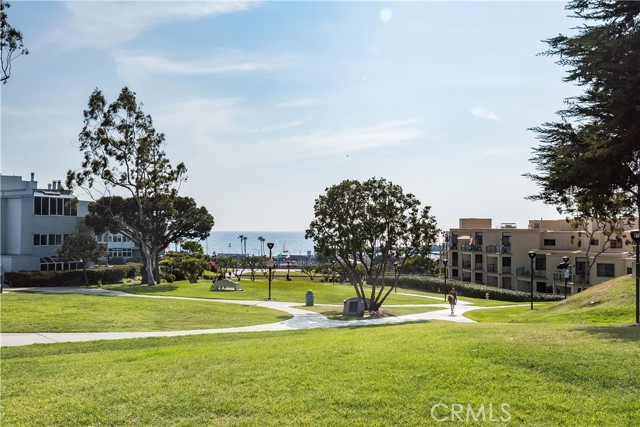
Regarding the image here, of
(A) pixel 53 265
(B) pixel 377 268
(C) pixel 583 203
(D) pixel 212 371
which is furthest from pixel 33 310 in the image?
(A) pixel 53 265

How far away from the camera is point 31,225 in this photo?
48.1 metres

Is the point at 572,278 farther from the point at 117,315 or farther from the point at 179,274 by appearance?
the point at 117,315

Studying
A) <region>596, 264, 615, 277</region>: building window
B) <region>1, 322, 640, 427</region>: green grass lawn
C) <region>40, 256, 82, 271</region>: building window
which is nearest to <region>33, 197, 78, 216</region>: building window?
<region>40, 256, 82, 271</region>: building window

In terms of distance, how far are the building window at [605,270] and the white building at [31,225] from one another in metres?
47.8

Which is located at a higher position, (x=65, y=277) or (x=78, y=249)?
(x=78, y=249)

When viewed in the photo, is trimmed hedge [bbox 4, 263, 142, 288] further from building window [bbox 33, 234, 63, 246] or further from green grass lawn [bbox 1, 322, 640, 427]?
green grass lawn [bbox 1, 322, 640, 427]

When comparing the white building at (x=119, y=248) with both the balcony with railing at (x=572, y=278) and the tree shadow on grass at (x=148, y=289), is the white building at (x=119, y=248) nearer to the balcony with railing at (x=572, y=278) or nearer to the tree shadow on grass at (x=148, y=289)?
the tree shadow on grass at (x=148, y=289)

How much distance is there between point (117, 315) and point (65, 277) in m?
27.3

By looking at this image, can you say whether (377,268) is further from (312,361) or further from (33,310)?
(312,361)

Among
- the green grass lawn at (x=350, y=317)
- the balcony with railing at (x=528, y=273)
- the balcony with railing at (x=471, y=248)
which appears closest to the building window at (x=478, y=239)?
the balcony with railing at (x=471, y=248)

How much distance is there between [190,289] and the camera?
41.9 m

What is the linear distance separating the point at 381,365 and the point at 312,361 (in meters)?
1.37

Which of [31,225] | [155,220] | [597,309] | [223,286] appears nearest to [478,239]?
[223,286]

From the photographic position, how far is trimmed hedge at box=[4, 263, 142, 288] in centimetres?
4331
